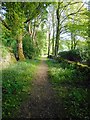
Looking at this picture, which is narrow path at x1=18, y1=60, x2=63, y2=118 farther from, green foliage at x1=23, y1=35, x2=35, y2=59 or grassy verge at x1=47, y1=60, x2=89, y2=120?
green foliage at x1=23, y1=35, x2=35, y2=59

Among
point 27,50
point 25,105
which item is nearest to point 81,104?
point 25,105

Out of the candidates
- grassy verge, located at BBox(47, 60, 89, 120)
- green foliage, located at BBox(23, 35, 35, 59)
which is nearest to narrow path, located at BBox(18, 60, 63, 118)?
grassy verge, located at BBox(47, 60, 89, 120)

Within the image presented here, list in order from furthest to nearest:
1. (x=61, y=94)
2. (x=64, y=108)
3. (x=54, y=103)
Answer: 1. (x=61, y=94)
2. (x=54, y=103)
3. (x=64, y=108)

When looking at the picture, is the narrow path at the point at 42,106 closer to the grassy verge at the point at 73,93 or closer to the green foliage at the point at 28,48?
the grassy verge at the point at 73,93

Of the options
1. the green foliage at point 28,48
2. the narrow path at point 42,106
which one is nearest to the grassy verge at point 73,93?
the narrow path at point 42,106

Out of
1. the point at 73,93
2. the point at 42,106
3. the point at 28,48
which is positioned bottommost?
the point at 42,106

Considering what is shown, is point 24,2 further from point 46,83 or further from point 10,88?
point 10,88

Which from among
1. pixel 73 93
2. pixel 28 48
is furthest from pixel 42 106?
pixel 28 48

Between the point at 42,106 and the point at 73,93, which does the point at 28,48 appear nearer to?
the point at 73,93

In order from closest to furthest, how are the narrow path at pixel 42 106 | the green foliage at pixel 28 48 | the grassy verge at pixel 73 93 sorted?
the narrow path at pixel 42 106, the grassy verge at pixel 73 93, the green foliage at pixel 28 48

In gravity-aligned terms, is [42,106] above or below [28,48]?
below

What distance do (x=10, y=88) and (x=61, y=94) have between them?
248 centimetres

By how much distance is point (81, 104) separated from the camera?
860cm

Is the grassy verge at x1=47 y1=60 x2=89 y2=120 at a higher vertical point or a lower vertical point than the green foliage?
lower
